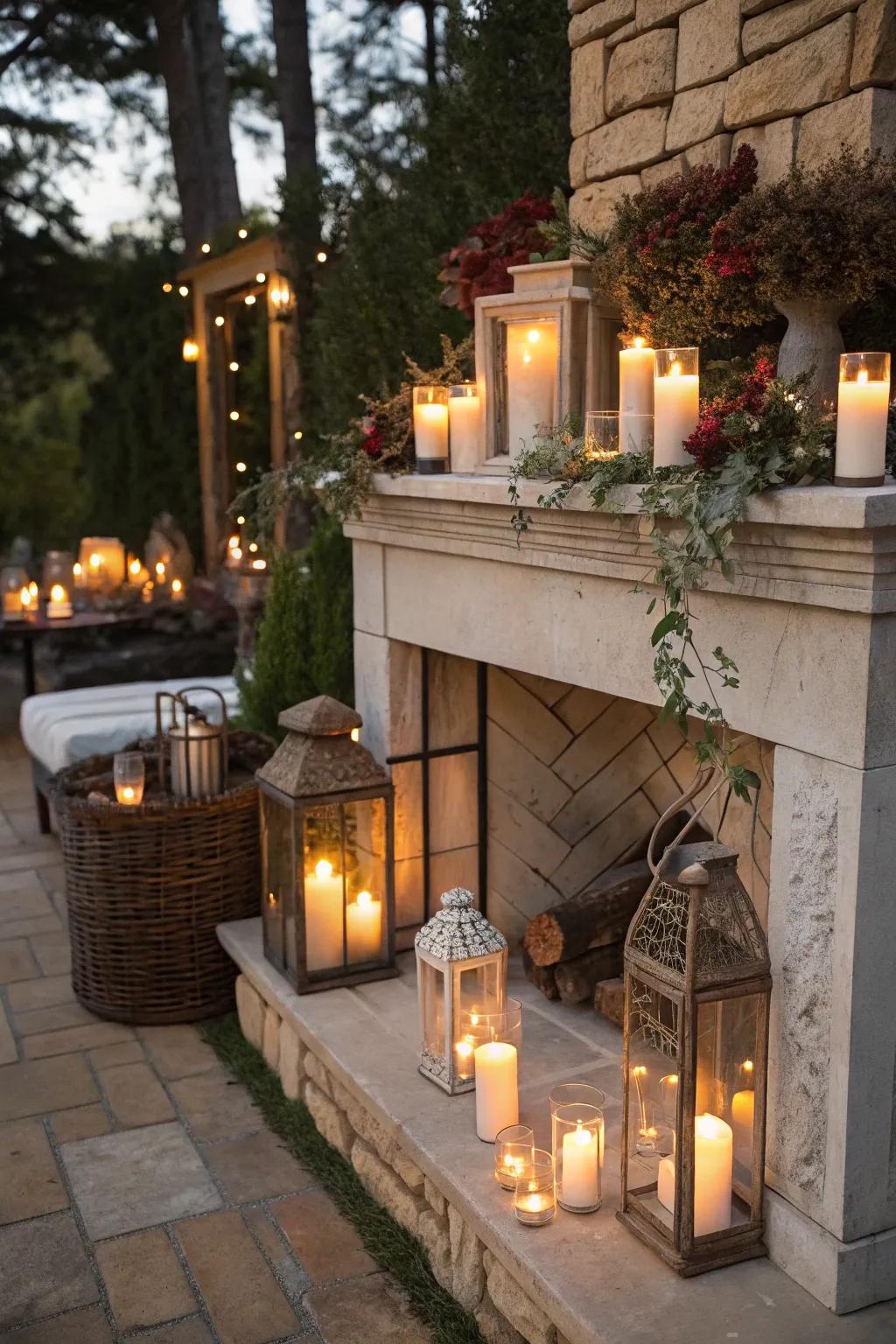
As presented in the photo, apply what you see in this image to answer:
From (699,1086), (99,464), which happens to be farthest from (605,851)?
(99,464)

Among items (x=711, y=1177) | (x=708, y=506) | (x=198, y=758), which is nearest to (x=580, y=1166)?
(x=711, y=1177)

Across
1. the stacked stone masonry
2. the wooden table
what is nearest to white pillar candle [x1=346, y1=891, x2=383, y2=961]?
the stacked stone masonry

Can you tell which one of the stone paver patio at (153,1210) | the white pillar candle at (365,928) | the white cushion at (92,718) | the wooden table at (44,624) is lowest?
the stone paver patio at (153,1210)

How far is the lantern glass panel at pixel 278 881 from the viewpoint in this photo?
3.18 metres

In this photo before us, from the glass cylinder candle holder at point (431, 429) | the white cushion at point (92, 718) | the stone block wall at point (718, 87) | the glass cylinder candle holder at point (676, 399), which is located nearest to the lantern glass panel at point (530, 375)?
the glass cylinder candle holder at point (431, 429)

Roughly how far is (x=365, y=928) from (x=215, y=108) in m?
8.10

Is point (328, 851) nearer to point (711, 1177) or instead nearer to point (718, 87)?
point (711, 1177)

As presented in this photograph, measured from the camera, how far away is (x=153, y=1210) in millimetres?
2768

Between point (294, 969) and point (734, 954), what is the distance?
1.43m

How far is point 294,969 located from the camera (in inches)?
125

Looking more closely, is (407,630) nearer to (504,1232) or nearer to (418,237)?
(504,1232)

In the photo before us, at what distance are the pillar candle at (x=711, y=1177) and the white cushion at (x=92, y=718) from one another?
2.77 metres

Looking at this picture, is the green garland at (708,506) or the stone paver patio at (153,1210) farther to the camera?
the stone paver patio at (153,1210)

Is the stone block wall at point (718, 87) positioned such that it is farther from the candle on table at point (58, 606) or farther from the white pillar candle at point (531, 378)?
the candle on table at point (58, 606)
